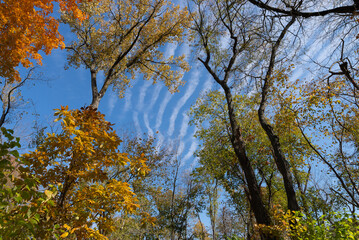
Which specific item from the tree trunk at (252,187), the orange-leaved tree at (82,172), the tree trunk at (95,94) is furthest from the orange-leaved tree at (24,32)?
the tree trunk at (252,187)

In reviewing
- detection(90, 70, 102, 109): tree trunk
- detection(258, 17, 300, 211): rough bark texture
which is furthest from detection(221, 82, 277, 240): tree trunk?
detection(90, 70, 102, 109): tree trunk

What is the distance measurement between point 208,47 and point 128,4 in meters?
4.88

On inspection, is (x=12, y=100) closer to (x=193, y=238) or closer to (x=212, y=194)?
(x=212, y=194)

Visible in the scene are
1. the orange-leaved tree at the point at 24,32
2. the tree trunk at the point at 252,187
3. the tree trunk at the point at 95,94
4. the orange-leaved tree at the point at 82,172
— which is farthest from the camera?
the tree trunk at the point at 95,94

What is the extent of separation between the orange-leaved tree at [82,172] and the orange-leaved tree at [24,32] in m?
5.36

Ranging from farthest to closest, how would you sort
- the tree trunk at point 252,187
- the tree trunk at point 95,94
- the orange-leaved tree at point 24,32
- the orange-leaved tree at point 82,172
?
the tree trunk at point 95,94, the orange-leaved tree at point 24,32, the tree trunk at point 252,187, the orange-leaved tree at point 82,172

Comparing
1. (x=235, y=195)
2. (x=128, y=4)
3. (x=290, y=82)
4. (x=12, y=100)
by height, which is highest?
(x=128, y=4)

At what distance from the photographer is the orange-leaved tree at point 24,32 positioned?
19.3 ft

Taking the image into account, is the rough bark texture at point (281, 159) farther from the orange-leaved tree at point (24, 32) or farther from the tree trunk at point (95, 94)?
the orange-leaved tree at point (24, 32)

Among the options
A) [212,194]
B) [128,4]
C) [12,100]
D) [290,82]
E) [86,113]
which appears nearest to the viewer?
[86,113]

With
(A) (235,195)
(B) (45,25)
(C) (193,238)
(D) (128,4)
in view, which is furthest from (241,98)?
(C) (193,238)

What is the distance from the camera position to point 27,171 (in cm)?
245

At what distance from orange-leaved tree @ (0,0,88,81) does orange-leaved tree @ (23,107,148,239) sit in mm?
5355

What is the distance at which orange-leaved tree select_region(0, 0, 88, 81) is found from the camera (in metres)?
5.89
